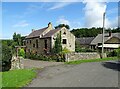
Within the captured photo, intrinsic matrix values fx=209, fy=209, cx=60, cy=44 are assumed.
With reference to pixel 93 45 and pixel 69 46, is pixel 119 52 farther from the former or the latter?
pixel 93 45

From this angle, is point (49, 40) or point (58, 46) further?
point (49, 40)

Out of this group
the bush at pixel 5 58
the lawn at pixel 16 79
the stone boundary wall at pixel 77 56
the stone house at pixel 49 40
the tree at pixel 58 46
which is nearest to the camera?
the lawn at pixel 16 79

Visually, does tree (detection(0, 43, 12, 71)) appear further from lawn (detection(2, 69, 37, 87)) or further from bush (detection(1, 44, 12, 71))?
lawn (detection(2, 69, 37, 87))

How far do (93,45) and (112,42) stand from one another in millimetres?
10404


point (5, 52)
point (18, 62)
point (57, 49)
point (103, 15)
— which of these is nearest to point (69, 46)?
point (57, 49)

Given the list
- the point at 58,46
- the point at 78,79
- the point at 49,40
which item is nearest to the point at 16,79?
the point at 78,79

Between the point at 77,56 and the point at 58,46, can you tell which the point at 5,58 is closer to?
the point at 77,56

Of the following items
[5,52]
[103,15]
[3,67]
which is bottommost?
[3,67]

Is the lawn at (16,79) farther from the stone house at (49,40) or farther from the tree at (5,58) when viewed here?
the stone house at (49,40)

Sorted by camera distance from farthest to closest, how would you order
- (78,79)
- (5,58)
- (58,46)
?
(58,46) → (5,58) → (78,79)

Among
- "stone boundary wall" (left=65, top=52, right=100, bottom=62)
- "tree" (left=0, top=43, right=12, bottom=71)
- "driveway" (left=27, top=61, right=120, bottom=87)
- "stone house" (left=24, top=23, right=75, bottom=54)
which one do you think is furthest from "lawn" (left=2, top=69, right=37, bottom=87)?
"stone house" (left=24, top=23, right=75, bottom=54)

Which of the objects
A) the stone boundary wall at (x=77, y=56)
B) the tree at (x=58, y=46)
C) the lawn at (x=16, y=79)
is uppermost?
the tree at (x=58, y=46)

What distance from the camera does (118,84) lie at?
490 inches

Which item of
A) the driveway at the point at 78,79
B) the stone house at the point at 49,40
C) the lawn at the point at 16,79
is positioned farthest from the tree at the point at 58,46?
the lawn at the point at 16,79
